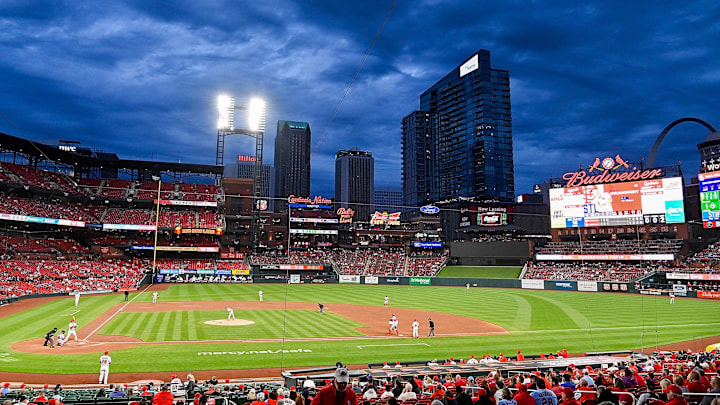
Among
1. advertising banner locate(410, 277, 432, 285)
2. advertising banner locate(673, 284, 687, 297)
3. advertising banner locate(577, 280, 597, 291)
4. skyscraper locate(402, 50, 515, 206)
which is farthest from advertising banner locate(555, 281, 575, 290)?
skyscraper locate(402, 50, 515, 206)

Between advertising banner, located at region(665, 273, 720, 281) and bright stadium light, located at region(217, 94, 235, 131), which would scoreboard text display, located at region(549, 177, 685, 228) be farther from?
bright stadium light, located at region(217, 94, 235, 131)

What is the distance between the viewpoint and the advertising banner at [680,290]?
173 feet

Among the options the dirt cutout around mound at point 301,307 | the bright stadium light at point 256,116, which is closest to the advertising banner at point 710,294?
the dirt cutout around mound at point 301,307

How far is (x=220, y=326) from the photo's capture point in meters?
31.1

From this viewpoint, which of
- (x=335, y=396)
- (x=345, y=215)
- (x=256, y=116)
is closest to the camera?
(x=335, y=396)

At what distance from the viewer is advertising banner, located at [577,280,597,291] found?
60384mm

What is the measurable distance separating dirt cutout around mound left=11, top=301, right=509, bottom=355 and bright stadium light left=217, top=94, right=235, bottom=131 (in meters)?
53.5

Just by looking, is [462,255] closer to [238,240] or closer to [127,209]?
[238,240]

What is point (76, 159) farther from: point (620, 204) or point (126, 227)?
point (620, 204)

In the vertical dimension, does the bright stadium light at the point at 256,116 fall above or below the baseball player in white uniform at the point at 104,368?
above

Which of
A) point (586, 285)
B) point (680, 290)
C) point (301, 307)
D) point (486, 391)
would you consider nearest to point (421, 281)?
point (586, 285)

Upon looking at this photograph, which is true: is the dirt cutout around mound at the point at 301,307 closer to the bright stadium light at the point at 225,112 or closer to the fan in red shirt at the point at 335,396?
the fan in red shirt at the point at 335,396

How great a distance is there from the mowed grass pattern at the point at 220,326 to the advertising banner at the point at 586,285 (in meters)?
41.5

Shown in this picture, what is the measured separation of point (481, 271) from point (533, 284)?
15.3 metres
